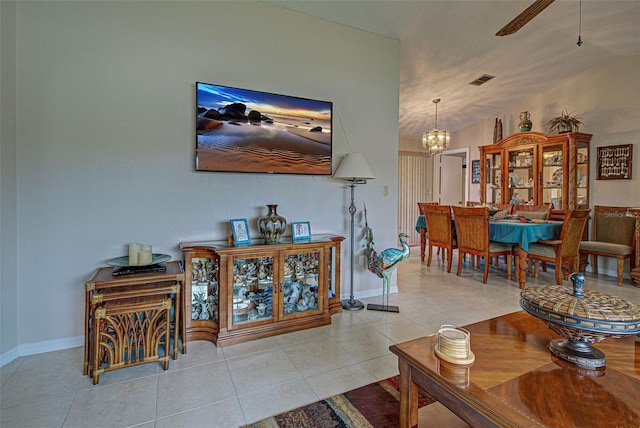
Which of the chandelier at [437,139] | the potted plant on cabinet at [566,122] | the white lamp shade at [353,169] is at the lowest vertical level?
the white lamp shade at [353,169]

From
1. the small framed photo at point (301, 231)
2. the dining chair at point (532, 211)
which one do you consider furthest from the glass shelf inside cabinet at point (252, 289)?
the dining chair at point (532, 211)

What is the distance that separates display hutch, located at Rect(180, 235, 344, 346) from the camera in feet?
7.61

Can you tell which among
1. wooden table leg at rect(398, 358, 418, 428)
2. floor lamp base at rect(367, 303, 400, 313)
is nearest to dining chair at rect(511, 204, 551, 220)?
floor lamp base at rect(367, 303, 400, 313)

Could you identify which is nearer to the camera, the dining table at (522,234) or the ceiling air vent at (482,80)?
the dining table at (522,234)

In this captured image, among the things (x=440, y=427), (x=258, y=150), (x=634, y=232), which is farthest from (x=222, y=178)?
(x=634, y=232)

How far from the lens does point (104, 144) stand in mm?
2285

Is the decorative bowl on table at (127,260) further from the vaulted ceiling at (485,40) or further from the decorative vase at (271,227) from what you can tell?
the vaulted ceiling at (485,40)

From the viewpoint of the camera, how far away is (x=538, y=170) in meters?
4.88

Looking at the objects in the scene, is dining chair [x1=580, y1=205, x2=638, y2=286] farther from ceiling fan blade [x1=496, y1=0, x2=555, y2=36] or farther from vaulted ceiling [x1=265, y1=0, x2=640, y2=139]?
ceiling fan blade [x1=496, y1=0, x2=555, y2=36]

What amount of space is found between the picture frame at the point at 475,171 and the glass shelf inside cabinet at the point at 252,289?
508 centimetres

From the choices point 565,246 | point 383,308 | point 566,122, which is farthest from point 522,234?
point 566,122

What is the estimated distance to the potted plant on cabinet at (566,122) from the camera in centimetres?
450

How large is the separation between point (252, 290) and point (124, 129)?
1552 millimetres

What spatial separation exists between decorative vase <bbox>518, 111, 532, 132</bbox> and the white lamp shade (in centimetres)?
364
